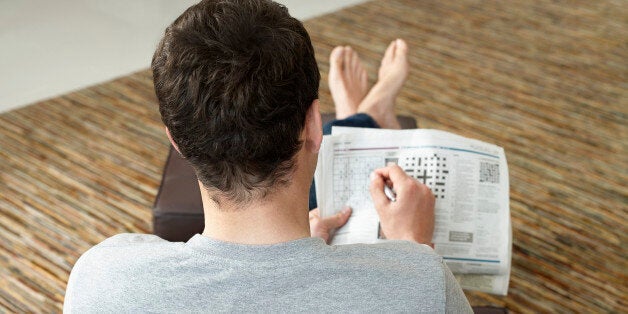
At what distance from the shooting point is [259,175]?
80cm

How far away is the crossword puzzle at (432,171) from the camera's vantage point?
1.34 meters

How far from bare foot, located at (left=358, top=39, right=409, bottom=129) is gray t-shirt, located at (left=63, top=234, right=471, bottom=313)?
1017mm

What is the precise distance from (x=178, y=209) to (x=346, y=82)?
2.09ft

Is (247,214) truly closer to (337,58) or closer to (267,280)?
(267,280)

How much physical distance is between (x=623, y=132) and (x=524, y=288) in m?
0.86

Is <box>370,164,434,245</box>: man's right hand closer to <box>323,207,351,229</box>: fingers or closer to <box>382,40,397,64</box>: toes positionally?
<box>323,207,351,229</box>: fingers

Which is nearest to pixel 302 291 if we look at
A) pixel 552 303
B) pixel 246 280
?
pixel 246 280

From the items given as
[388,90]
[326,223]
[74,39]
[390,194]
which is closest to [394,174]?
[390,194]

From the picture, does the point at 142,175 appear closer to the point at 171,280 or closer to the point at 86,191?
the point at 86,191

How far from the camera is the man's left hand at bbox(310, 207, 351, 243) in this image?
128cm

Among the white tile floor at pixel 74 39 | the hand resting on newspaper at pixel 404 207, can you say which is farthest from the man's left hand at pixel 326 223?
the white tile floor at pixel 74 39

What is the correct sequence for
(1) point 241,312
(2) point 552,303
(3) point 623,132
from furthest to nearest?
(3) point 623,132
(2) point 552,303
(1) point 241,312

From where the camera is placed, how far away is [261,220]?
80 cm

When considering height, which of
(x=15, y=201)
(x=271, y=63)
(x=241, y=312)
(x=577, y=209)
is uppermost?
(x=271, y=63)
